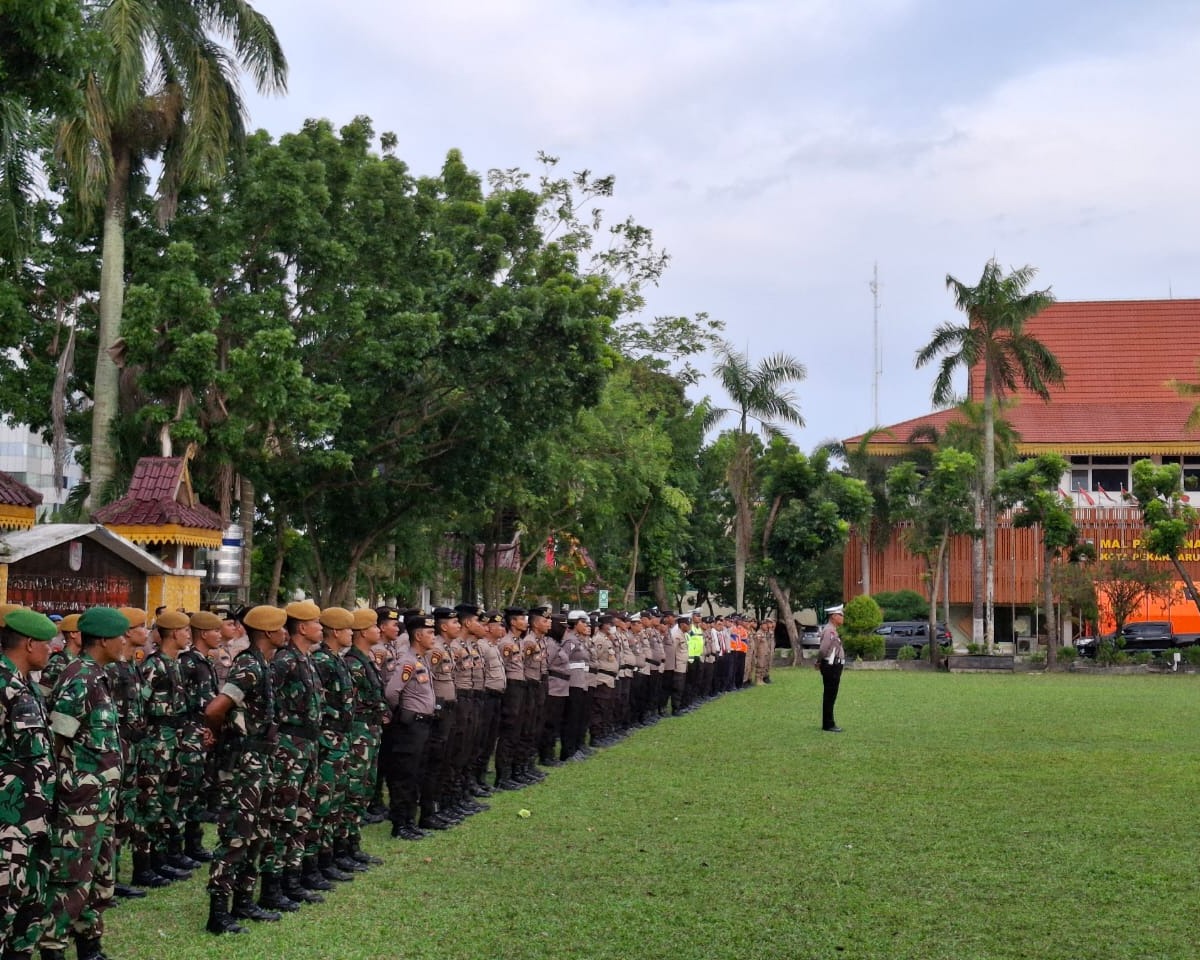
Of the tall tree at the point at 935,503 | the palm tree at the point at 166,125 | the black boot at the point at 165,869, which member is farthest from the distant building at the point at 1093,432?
the black boot at the point at 165,869

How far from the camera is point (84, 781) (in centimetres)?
661

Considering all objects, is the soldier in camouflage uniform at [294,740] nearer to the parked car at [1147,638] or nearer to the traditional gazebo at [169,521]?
the traditional gazebo at [169,521]

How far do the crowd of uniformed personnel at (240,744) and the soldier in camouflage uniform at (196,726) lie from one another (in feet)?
0.04

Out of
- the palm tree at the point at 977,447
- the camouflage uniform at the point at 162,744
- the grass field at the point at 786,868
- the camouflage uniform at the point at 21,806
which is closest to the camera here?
the camouflage uniform at the point at 21,806

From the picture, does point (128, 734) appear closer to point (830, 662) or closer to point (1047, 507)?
point (830, 662)

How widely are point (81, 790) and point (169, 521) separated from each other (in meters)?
10.1

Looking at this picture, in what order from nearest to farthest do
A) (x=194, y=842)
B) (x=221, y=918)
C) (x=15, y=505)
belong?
(x=221, y=918), (x=194, y=842), (x=15, y=505)

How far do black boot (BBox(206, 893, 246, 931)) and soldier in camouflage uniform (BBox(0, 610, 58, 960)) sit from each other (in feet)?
4.87

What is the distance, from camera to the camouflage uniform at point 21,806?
6086mm

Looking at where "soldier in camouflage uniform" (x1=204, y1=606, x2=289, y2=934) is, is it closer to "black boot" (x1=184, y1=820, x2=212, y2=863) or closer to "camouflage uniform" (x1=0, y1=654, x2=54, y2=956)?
"camouflage uniform" (x1=0, y1=654, x2=54, y2=956)

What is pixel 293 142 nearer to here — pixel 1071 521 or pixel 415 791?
pixel 415 791

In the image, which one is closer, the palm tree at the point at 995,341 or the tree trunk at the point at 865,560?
the palm tree at the point at 995,341

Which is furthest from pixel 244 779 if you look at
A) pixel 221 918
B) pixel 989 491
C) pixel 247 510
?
pixel 989 491

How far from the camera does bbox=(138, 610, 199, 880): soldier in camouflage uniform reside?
9.12 m
